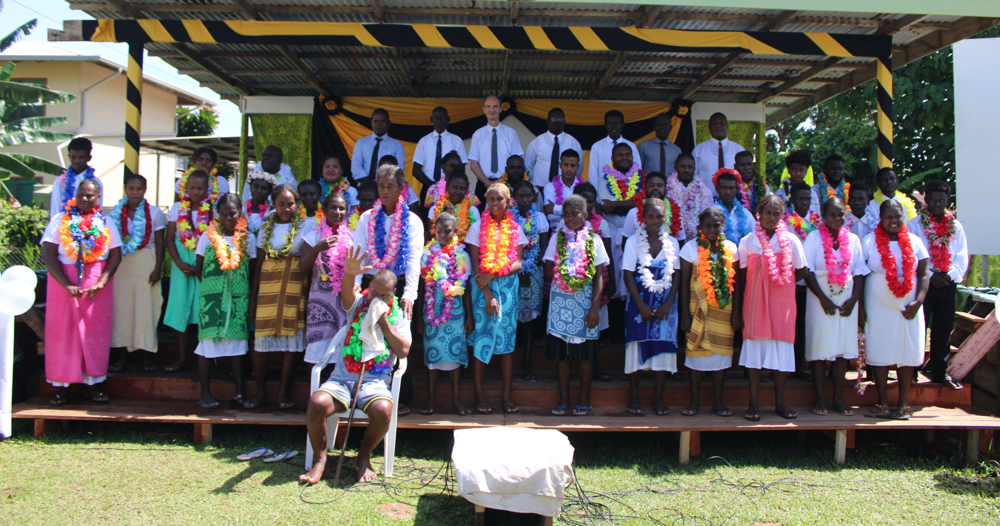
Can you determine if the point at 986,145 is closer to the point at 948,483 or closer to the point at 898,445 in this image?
the point at 898,445

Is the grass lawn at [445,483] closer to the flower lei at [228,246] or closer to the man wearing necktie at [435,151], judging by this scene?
the flower lei at [228,246]

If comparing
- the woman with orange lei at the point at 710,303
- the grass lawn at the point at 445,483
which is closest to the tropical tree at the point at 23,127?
the grass lawn at the point at 445,483

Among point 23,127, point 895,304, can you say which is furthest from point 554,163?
A: point 23,127

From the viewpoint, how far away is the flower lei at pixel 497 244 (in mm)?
4728

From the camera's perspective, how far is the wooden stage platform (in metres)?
4.62

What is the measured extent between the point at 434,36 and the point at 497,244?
8.02 feet

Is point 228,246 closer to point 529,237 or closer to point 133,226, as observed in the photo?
point 133,226

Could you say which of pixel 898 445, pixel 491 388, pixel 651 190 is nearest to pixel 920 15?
pixel 651 190

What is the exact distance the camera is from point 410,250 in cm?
457

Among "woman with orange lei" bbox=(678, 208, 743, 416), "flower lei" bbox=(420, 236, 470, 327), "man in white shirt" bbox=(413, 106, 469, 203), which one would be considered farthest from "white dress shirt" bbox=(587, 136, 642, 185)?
"flower lei" bbox=(420, 236, 470, 327)

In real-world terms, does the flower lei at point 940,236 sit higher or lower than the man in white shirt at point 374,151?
lower

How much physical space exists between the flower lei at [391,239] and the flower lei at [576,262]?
50.0 inches

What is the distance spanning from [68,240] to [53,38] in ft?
8.42

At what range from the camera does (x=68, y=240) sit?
16.1ft
